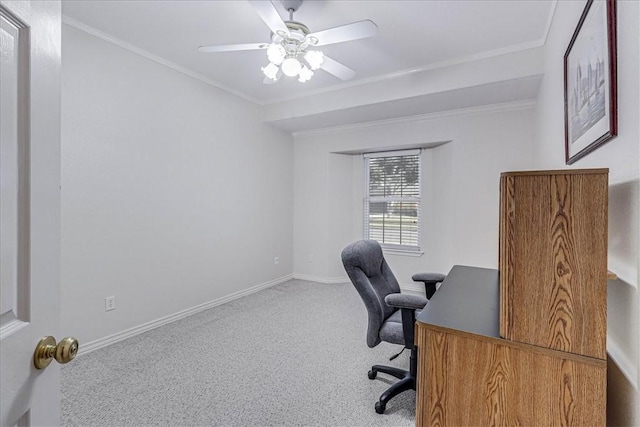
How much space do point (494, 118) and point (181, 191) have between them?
359 cm

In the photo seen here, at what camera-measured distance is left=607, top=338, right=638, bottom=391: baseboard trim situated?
867 mm

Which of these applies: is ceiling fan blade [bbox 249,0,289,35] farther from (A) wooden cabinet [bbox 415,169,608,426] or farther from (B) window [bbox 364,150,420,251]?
(B) window [bbox 364,150,420,251]

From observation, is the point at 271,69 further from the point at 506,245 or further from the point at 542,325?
the point at 542,325

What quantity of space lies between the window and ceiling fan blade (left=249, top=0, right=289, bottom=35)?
9.30 feet

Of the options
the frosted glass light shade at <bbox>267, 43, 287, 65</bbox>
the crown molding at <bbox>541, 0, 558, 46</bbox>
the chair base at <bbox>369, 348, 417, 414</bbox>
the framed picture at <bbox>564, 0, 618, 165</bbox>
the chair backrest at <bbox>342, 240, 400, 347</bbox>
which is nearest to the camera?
the framed picture at <bbox>564, 0, 618, 165</bbox>

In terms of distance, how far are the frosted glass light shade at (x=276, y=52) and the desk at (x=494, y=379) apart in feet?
5.86

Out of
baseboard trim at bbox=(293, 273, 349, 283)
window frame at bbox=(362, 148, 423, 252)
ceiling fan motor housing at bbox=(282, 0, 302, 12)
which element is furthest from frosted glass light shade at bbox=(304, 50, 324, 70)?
baseboard trim at bbox=(293, 273, 349, 283)

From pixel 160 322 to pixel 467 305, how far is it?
9.27ft

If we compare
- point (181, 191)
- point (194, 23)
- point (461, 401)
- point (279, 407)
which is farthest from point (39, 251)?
point (181, 191)

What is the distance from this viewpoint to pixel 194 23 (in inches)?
93.4

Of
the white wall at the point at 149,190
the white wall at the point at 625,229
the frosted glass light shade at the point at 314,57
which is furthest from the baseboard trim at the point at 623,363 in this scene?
the white wall at the point at 149,190

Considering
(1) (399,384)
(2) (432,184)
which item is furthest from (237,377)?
(2) (432,184)

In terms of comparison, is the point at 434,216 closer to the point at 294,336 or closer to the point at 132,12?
the point at 294,336

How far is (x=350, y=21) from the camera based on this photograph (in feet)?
7.70
